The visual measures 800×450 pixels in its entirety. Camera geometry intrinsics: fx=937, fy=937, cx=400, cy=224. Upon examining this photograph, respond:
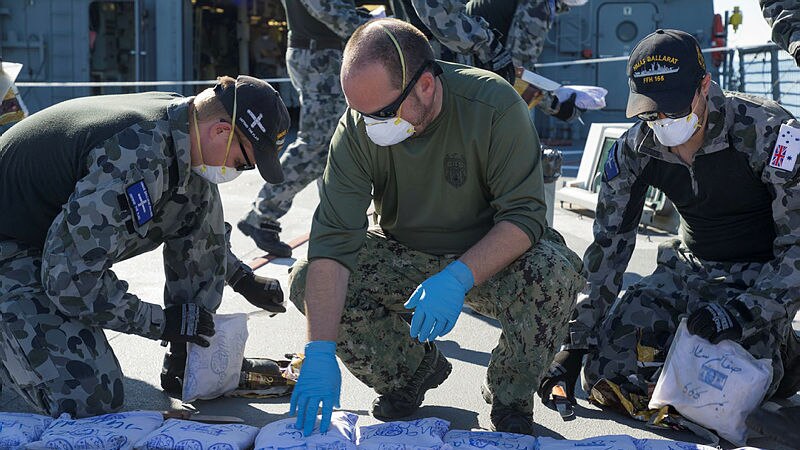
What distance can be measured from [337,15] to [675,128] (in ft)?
7.78

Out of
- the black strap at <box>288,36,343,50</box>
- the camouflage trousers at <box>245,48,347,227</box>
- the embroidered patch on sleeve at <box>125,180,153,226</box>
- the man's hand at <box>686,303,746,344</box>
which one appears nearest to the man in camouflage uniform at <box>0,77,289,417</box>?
the embroidered patch on sleeve at <box>125,180,153,226</box>

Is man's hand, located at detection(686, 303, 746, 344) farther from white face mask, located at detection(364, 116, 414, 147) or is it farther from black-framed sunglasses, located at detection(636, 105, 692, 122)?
white face mask, located at detection(364, 116, 414, 147)

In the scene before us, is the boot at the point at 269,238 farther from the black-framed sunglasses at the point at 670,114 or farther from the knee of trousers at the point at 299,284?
the black-framed sunglasses at the point at 670,114

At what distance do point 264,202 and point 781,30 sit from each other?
2674mm

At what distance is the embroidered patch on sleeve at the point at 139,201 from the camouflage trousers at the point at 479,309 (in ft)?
1.60

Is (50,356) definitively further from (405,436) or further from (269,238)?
(269,238)

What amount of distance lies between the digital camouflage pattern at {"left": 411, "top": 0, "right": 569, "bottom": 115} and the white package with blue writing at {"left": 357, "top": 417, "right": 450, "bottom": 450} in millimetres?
2175

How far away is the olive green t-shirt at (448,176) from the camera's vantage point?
2695 mm

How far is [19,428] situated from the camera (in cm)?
242

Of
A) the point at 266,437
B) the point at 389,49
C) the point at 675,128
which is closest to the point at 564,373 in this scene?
the point at 675,128

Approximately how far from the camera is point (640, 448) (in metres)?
2.34

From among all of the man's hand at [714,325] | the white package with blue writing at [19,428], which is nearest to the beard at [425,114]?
the man's hand at [714,325]

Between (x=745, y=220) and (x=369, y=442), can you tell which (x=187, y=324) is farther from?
(x=745, y=220)

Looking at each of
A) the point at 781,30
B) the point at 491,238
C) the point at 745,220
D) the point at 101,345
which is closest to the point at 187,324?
the point at 101,345
